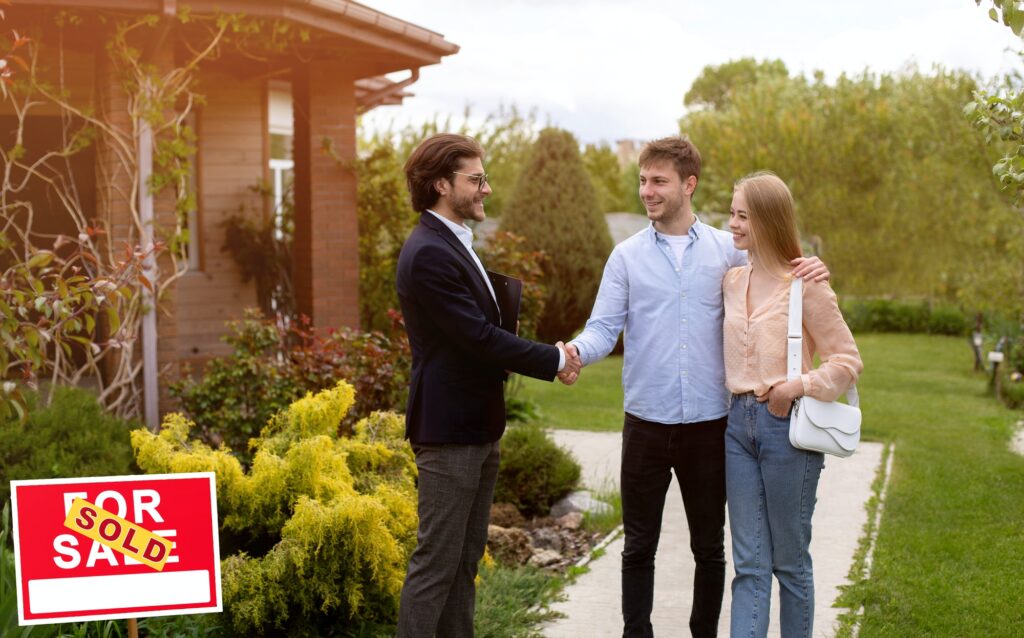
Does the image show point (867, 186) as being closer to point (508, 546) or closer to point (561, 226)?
point (561, 226)

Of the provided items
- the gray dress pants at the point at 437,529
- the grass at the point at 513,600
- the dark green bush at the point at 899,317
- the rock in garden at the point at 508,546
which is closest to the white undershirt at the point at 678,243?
the gray dress pants at the point at 437,529

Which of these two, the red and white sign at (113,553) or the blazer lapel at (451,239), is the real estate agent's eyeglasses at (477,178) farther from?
the red and white sign at (113,553)

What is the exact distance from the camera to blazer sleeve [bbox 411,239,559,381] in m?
3.69

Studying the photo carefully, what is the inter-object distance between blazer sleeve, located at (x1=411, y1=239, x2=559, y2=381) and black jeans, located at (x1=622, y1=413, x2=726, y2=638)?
2.64 ft

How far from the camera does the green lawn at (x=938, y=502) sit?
17.8ft

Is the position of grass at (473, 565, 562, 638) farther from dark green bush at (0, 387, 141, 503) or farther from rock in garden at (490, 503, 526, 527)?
dark green bush at (0, 387, 141, 503)

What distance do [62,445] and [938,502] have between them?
19.9 ft

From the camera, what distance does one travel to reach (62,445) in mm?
5691

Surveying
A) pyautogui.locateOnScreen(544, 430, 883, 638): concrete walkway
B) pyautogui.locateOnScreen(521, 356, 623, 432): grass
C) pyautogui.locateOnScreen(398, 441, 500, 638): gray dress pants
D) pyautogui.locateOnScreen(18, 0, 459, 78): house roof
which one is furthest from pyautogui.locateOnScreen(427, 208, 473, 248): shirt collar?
pyautogui.locateOnScreen(521, 356, 623, 432): grass

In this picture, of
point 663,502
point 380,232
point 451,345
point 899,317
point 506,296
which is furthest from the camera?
point 899,317

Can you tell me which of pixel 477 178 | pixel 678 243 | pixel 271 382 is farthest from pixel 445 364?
pixel 271 382

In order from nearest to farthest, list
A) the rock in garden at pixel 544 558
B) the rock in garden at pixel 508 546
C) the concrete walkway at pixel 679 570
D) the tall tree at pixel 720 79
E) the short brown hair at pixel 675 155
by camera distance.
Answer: the short brown hair at pixel 675 155 → the concrete walkway at pixel 679 570 → the rock in garden at pixel 508 546 → the rock in garden at pixel 544 558 → the tall tree at pixel 720 79


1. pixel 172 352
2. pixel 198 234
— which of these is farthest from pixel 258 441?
pixel 198 234

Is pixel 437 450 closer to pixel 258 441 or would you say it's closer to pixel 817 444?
pixel 817 444
